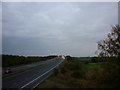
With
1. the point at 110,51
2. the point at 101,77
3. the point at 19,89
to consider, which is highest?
the point at 110,51

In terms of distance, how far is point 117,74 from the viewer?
51.3 feet

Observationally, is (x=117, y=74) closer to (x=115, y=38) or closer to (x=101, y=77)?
(x=101, y=77)

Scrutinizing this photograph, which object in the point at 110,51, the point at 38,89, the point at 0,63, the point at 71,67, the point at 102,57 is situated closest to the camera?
the point at 38,89

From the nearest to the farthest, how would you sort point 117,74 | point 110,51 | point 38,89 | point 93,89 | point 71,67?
point 117,74 < point 93,89 < point 38,89 < point 110,51 < point 71,67

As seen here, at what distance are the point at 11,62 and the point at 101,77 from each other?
64.6 metres

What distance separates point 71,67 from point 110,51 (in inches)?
548

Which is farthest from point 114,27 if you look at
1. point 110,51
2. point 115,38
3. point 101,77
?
point 101,77

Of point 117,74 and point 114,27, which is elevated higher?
point 114,27

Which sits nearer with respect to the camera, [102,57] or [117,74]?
[117,74]

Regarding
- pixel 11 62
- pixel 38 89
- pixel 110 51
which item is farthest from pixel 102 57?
pixel 11 62

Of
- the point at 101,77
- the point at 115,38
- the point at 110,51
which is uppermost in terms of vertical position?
the point at 115,38

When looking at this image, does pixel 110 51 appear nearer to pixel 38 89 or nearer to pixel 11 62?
pixel 38 89

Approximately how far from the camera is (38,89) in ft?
70.8

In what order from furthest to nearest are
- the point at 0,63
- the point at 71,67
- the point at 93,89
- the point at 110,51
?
the point at 0,63 → the point at 71,67 → the point at 110,51 → the point at 93,89
